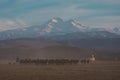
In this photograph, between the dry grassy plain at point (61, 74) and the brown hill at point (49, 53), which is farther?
the brown hill at point (49, 53)

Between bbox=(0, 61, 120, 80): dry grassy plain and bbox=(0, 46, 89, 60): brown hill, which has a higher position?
bbox=(0, 46, 89, 60): brown hill

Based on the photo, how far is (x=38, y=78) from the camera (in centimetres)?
3812

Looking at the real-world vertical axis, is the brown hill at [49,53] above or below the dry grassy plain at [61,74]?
above

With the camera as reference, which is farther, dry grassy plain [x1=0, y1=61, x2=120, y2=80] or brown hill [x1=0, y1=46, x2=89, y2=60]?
brown hill [x1=0, y1=46, x2=89, y2=60]

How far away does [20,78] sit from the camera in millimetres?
39000

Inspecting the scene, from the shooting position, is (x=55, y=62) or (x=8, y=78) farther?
(x=55, y=62)

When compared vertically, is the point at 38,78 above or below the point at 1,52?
below

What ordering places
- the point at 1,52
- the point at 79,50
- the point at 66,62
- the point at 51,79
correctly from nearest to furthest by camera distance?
the point at 51,79 → the point at 66,62 → the point at 1,52 → the point at 79,50

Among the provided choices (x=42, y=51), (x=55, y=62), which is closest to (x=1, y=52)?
(x=42, y=51)

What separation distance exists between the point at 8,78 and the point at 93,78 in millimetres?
8933

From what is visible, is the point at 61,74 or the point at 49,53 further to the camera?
the point at 49,53

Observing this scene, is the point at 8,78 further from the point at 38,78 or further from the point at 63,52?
the point at 63,52

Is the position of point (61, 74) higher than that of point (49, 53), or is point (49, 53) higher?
point (49, 53)

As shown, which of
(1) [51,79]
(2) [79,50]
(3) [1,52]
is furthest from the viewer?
Answer: (2) [79,50]
